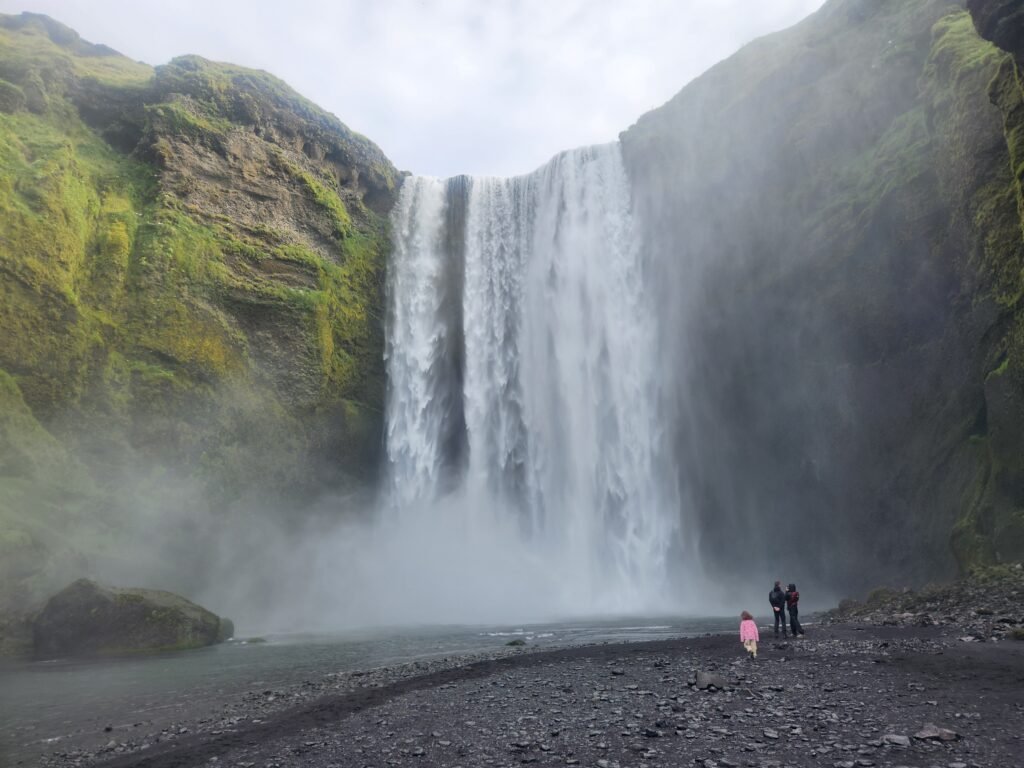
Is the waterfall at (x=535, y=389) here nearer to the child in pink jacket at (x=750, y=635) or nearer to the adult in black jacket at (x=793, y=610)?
the adult in black jacket at (x=793, y=610)

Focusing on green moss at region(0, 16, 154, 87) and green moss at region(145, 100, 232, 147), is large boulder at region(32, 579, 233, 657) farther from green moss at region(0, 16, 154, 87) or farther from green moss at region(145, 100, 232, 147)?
green moss at region(0, 16, 154, 87)

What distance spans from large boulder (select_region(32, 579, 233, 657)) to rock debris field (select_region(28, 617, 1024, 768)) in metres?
10.2

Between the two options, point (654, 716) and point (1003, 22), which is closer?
point (654, 716)

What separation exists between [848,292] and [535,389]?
1622cm

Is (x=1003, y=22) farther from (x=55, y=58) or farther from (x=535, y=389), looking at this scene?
(x=55, y=58)

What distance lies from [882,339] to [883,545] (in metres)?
7.95

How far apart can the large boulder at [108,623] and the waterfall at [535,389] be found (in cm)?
1482

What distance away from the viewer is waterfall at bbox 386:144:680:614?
3116 centimetres

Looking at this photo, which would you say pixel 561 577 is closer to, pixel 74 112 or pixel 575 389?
pixel 575 389

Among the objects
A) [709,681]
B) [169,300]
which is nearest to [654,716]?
[709,681]

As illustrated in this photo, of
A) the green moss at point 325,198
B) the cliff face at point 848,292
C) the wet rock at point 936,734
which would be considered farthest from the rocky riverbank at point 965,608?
the green moss at point 325,198

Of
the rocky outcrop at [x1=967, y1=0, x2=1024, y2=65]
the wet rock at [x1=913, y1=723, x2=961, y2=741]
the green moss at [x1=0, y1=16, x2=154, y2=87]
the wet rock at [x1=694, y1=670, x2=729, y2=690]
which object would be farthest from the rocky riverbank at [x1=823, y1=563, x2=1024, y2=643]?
the green moss at [x1=0, y1=16, x2=154, y2=87]

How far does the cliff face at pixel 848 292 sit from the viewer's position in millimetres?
19844

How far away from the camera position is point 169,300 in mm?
29203
